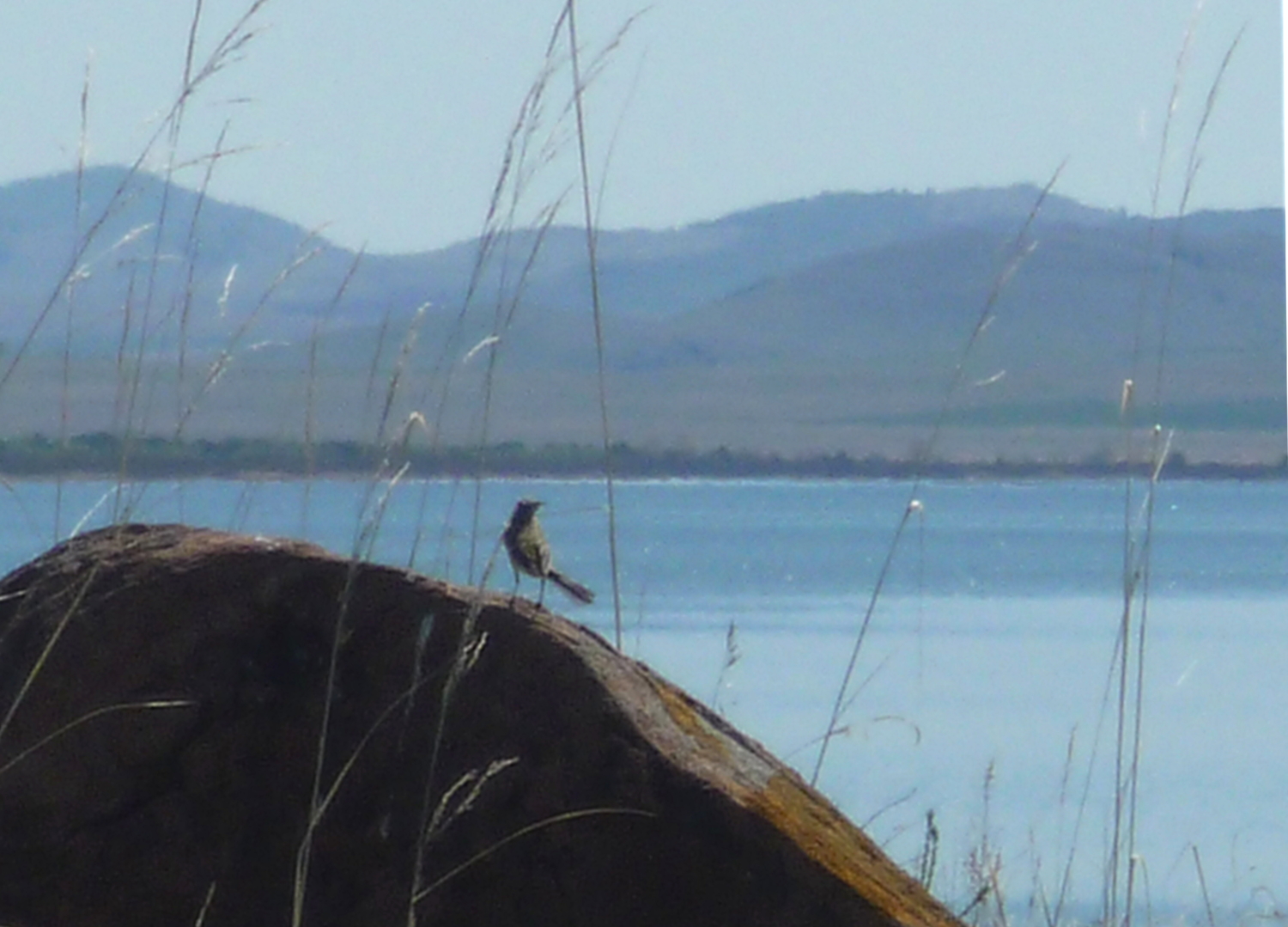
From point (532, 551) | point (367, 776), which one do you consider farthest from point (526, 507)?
point (367, 776)

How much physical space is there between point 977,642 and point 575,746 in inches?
577

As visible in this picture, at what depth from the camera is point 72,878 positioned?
2.28 m

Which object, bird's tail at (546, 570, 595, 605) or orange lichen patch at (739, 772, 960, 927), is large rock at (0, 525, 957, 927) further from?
bird's tail at (546, 570, 595, 605)

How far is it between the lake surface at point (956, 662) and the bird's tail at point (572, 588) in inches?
2.1

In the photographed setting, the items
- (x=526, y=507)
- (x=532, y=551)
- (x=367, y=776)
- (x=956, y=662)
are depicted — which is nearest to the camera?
(x=367, y=776)

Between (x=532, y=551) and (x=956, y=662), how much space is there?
37.2 feet

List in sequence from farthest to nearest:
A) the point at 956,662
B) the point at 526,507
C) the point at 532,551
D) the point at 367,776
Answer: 1. the point at 956,662
2. the point at 526,507
3. the point at 532,551
4. the point at 367,776

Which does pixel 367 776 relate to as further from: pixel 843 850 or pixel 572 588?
pixel 572 588

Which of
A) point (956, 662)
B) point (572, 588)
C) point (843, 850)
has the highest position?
point (572, 588)

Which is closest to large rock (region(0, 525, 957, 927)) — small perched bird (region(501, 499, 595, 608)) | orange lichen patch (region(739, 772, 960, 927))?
orange lichen patch (region(739, 772, 960, 927))

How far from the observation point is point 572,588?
11.5 ft

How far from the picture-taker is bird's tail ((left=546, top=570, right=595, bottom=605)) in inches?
138

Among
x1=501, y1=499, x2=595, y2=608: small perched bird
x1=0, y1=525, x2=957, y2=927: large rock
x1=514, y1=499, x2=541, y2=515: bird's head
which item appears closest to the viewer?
x1=0, y1=525, x2=957, y2=927: large rock

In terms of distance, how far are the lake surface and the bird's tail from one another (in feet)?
0.17
